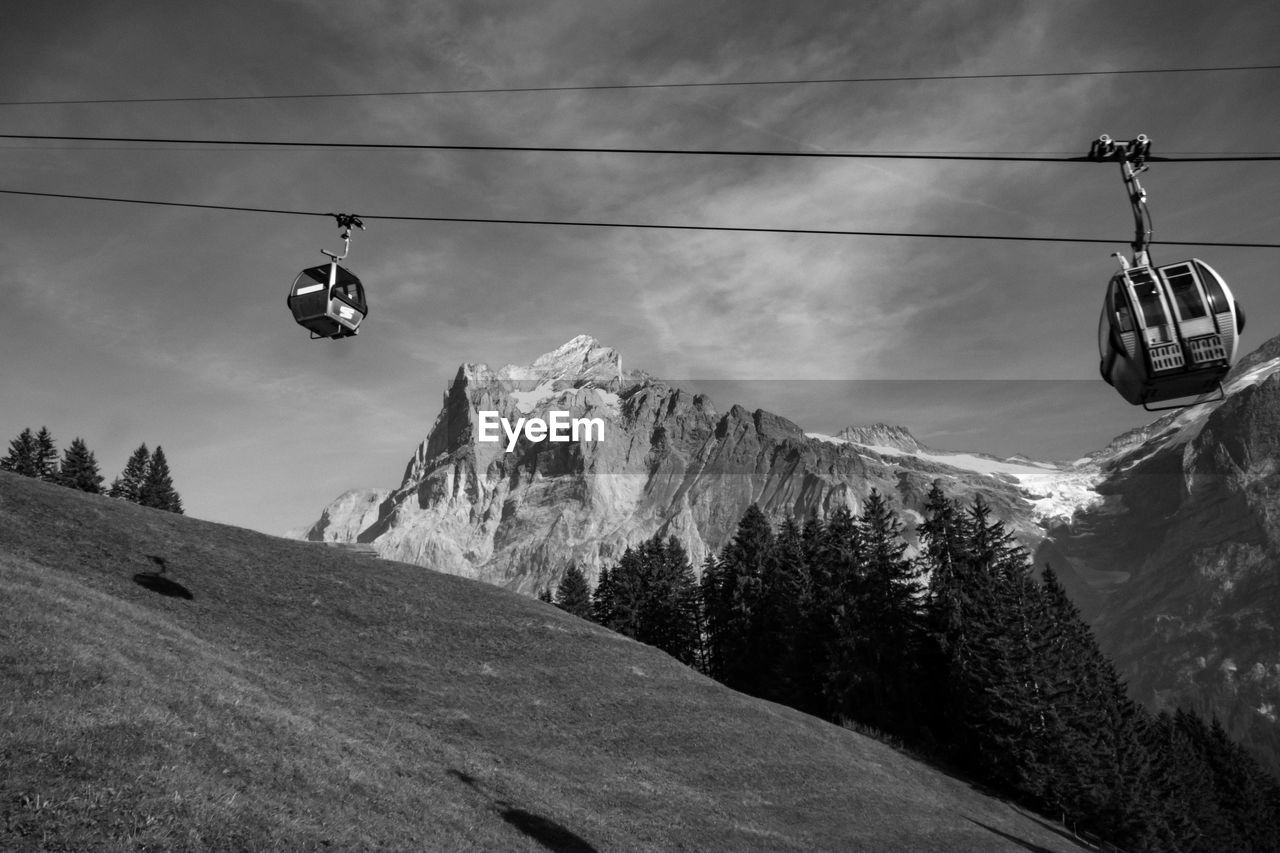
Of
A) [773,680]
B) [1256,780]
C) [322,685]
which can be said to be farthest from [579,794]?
[1256,780]

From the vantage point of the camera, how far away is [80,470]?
356 feet

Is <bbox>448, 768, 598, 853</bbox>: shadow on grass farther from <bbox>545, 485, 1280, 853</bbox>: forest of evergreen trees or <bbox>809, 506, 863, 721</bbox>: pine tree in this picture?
<bbox>809, 506, 863, 721</bbox>: pine tree

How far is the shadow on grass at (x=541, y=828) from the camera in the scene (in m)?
20.7

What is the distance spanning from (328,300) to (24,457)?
381 feet

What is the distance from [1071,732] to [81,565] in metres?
52.2

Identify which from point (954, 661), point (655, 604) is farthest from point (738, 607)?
point (954, 661)

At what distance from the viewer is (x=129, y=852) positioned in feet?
37.6

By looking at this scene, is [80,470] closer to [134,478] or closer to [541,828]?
[134,478]

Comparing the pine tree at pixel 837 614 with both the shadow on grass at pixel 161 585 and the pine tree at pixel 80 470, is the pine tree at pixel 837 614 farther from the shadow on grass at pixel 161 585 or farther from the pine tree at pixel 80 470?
the pine tree at pixel 80 470

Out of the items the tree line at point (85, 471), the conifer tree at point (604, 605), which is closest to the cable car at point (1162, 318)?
the conifer tree at point (604, 605)

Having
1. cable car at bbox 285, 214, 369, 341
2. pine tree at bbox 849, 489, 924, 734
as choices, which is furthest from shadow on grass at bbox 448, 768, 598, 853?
pine tree at bbox 849, 489, 924, 734

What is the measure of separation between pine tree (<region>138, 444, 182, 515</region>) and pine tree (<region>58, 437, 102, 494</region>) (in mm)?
5752

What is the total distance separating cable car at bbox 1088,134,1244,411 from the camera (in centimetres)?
1237

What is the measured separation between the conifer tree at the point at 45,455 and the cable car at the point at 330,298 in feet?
367
